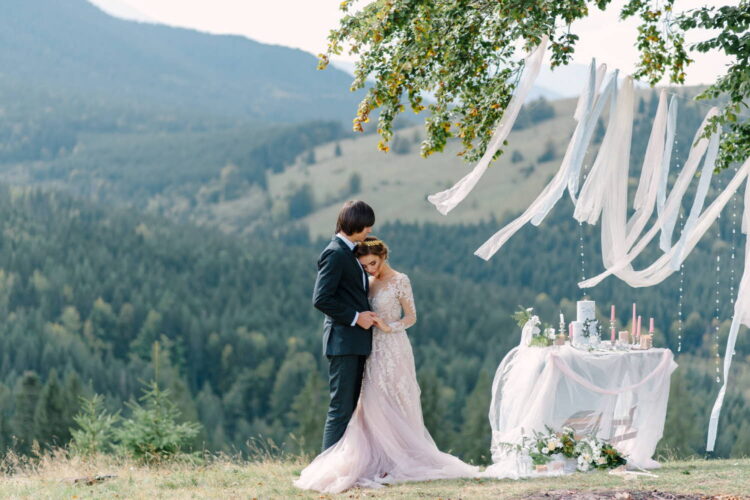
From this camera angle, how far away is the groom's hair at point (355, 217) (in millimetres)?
6219

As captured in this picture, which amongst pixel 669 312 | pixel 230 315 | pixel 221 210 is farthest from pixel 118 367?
pixel 221 210

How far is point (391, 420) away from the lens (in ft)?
21.2

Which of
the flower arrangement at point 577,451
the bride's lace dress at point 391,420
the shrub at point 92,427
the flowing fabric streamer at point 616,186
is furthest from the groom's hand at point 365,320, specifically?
the shrub at point 92,427

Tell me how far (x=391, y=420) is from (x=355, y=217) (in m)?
1.41

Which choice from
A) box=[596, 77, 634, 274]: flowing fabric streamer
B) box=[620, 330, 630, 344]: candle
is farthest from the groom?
box=[620, 330, 630, 344]: candle

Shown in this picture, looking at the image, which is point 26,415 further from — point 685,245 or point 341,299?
point 685,245

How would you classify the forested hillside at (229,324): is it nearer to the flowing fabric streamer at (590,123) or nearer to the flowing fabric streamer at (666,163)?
the flowing fabric streamer at (666,163)

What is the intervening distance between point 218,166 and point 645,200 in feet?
507

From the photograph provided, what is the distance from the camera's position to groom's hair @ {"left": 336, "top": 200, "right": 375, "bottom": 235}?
6219mm

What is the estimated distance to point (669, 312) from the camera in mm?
84188

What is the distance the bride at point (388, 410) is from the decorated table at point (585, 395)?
0.96 metres

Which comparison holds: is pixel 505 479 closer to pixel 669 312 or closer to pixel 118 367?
pixel 118 367

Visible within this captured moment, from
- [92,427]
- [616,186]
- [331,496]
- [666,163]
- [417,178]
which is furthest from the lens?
[417,178]

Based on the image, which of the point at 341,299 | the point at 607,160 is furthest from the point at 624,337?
the point at 341,299
